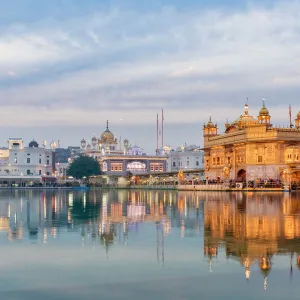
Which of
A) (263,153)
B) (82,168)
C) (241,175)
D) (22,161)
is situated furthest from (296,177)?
(22,161)

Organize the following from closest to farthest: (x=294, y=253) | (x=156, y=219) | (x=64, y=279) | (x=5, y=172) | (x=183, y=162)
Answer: (x=64, y=279) < (x=294, y=253) < (x=156, y=219) < (x=5, y=172) < (x=183, y=162)

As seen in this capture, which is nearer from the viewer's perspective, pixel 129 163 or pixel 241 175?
pixel 241 175

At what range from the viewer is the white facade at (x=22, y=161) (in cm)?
13900

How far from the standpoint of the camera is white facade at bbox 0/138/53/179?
456 feet

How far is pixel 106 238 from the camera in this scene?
16859 mm

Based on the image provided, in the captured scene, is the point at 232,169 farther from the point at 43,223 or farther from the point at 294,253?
the point at 294,253

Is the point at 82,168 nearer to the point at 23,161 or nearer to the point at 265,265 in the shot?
the point at 23,161

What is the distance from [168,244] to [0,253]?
14.3ft

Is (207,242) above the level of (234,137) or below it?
below

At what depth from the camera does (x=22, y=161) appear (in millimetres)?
139750

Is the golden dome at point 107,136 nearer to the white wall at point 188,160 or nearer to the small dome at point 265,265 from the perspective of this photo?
the white wall at point 188,160

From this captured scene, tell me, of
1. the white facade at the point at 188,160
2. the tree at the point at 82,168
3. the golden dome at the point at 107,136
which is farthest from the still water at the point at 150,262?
the golden dome at the point at 107,136

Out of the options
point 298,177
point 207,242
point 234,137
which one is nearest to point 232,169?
point 234,137

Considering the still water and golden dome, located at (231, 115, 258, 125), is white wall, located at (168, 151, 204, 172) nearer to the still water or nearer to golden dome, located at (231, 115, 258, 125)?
golden dome, located at (231, 115, 258, 125)
